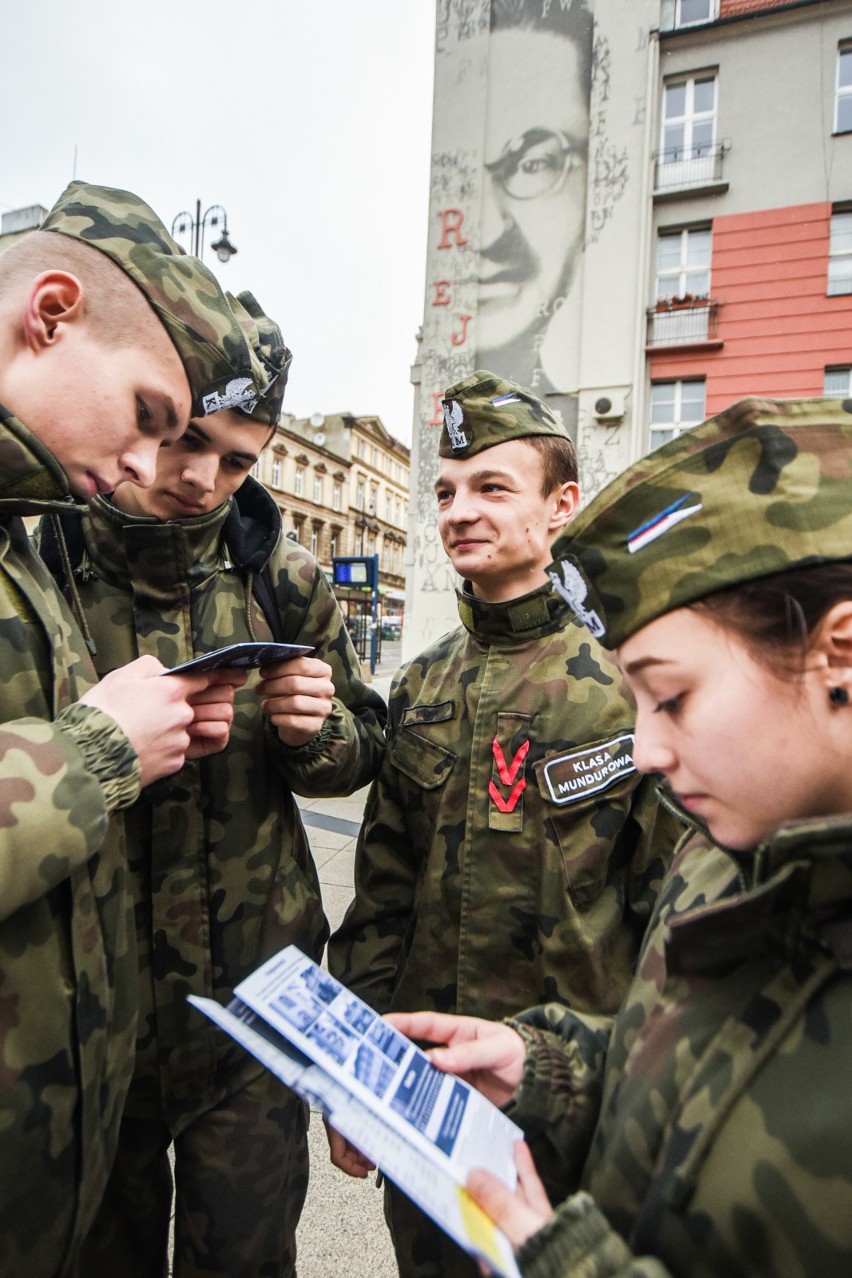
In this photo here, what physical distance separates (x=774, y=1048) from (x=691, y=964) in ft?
0.39

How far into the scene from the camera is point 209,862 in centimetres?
149

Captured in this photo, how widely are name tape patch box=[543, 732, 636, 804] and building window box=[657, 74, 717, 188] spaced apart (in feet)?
40.2

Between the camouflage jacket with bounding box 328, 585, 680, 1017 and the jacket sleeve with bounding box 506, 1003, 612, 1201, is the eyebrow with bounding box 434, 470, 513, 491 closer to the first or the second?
the camouflage jacket with bounding box 328, 585, 680, 1017

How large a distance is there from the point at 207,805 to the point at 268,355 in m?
1.02

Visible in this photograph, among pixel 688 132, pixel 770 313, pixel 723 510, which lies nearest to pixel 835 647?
pixel 723 510

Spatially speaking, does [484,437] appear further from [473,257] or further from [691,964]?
[473,257]

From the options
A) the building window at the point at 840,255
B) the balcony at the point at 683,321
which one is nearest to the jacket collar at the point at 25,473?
the balcony at the point at 683,321

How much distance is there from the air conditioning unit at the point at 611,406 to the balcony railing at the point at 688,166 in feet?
11.1

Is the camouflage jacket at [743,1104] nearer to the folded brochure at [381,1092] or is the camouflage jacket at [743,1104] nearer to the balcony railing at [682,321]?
the folded brochure at [381,1092]

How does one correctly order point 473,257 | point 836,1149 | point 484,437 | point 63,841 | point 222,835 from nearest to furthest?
point 836,1149
point 63,841
point 222,835
point 484,437
point 473,257

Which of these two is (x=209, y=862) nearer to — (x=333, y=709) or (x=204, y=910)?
(x=204, y=910)

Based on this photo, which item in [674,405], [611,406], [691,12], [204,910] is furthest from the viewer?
[674,405]

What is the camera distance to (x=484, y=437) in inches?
66.3

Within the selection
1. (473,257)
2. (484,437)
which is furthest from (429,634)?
(484,437)
